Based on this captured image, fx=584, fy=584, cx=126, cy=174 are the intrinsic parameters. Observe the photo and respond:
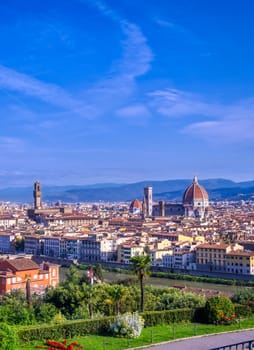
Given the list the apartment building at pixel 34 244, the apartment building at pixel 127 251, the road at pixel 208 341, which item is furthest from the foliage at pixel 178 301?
the apartment building at pixel 34 244

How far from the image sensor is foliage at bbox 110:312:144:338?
14172 millimetres

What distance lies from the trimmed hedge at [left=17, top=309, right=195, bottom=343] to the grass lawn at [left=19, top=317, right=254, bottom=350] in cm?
21

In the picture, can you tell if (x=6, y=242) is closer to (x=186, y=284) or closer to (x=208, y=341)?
(x=186, y=284)

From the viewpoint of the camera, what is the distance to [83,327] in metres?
14.5

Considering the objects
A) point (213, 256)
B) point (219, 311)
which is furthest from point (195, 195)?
point (219, 311)

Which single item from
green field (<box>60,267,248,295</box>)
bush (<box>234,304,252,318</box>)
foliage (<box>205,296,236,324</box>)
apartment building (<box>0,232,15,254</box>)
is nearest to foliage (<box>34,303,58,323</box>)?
foliage (<box>205,296,236,324</box>)

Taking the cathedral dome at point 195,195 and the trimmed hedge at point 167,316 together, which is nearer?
the trimmed hedge at point 167,316

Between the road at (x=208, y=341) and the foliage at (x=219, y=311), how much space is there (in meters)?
→ 1.11

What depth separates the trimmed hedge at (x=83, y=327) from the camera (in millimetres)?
13695

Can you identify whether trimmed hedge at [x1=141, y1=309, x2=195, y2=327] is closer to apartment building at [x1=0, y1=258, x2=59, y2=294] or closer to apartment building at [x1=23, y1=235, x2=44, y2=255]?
apartment building at [x1=0, y1=258, x2=59, y2=294]

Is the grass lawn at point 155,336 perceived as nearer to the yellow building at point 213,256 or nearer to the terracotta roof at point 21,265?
the terracotta roof at point 21,265

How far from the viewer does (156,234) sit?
209ft

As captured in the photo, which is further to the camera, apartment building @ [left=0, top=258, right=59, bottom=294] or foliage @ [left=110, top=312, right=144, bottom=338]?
apartment building @ [left=0, top=258, right=59, bottom=294]

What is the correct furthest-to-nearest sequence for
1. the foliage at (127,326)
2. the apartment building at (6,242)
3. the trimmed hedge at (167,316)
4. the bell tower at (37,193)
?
1. the bell tower at (37,193)
2. the apartment building at (6,242)
3. the trimmed hedge at (167,316)
4. the foliage at (127,326)
